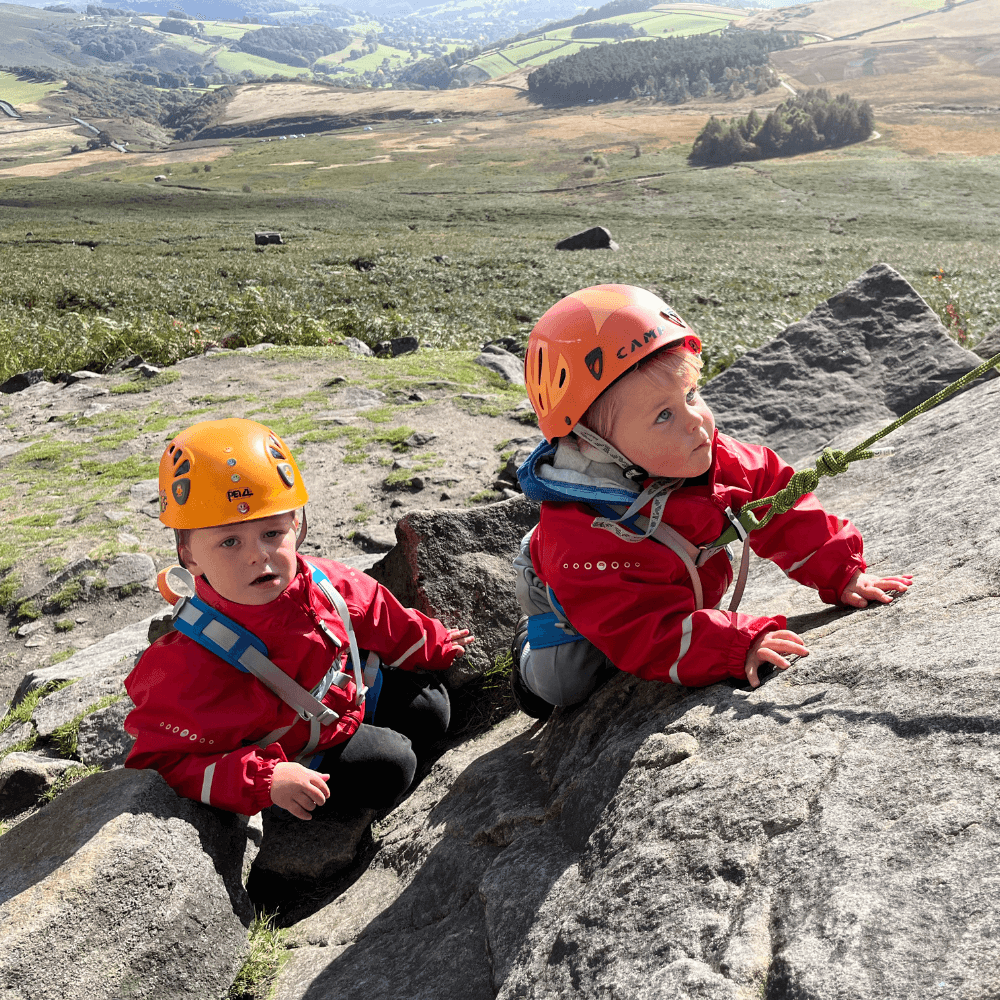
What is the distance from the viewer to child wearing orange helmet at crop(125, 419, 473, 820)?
10.6ft

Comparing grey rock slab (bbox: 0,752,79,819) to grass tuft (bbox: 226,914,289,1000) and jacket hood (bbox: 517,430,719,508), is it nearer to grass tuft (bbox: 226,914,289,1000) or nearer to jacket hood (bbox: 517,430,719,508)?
grass tuft (bbox: 226,914,289,1000)

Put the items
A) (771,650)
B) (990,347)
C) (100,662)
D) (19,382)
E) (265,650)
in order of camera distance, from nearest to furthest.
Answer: (771,650) → (265,650) → (100,662) → (990,347) → (19,382)

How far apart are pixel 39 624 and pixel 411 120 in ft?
663

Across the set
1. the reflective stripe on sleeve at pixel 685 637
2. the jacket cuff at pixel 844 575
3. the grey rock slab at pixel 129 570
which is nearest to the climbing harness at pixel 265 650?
the reflective stripe on sleeve at pixel 685 637

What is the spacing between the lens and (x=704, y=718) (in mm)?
2484

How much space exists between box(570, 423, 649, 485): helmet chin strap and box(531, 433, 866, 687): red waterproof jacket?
165mm

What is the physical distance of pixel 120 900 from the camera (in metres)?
2.75

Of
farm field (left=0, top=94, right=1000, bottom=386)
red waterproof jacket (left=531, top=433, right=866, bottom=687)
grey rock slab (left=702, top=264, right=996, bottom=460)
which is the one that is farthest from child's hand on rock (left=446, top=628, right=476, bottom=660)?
farm field (left=0, top=94, right=1000, bottom=386)

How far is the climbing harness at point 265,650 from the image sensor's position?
131 inches

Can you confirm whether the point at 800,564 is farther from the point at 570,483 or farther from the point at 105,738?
the point at 105,738

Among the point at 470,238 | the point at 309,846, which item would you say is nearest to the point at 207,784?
the point at 309,846

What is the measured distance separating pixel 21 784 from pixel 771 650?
3971mm

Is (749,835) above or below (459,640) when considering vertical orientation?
above

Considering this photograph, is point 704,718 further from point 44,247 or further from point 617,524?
point 44,247
